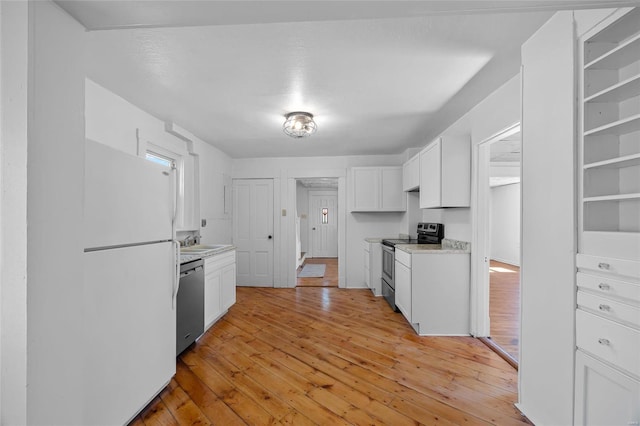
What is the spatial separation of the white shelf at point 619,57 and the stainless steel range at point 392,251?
2705mm

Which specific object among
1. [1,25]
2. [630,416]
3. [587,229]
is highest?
[1,25]

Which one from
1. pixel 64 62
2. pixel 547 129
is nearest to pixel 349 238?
pixel 547 129

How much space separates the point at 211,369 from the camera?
235 cm

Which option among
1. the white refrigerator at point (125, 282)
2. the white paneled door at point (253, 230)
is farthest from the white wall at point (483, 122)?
the white paneled door at point (253, 230)

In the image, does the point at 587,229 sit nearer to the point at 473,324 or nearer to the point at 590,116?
the point at 590,116

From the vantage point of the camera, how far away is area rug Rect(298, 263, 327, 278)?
613 centimetres

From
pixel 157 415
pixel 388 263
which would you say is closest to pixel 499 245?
pixel 388 263

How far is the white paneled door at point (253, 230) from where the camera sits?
5.27 m

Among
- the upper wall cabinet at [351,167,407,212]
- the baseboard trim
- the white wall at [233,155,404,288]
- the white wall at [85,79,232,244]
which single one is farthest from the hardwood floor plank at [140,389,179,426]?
the upper wall cabinet at [351,167,407,212]

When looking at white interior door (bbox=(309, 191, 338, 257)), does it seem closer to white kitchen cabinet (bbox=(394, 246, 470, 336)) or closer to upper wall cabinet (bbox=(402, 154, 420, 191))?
upper wall cabinet (bbox=(402, 154, 420, 191))

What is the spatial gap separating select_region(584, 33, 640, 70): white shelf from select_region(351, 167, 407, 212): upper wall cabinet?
3.47m

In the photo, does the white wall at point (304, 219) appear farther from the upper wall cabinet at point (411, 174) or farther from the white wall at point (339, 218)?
the upper wall cabinet at point (411, 174)

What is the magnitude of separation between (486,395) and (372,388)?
0.81m

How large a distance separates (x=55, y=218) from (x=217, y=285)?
2498 millimetres
